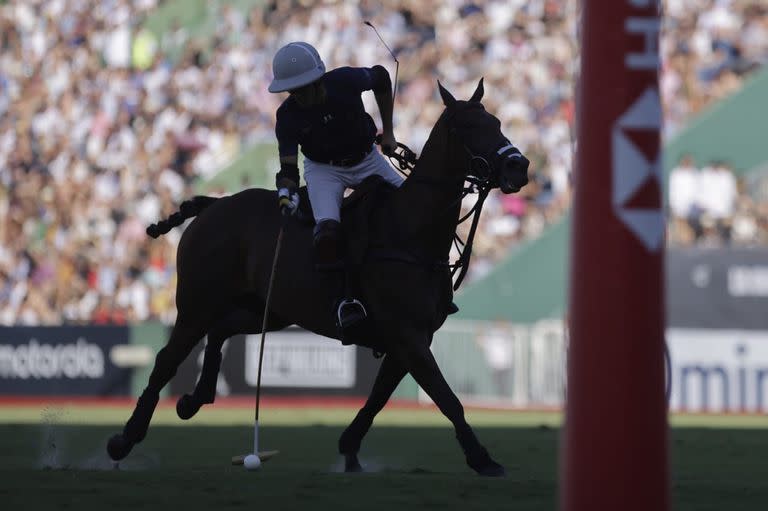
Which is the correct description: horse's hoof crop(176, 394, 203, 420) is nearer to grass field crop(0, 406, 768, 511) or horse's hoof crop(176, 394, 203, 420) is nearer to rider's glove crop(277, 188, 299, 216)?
grass field crop(0, 406, 768, 511)

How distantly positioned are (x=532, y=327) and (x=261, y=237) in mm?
12315

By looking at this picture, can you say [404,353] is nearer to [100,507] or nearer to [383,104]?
[383,104]

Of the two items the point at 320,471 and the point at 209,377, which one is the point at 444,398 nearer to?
the point at 320,471

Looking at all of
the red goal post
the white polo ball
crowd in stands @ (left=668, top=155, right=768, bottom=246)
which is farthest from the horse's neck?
crowd in stands @ (left=668, top=155, right=768, bottom=246)

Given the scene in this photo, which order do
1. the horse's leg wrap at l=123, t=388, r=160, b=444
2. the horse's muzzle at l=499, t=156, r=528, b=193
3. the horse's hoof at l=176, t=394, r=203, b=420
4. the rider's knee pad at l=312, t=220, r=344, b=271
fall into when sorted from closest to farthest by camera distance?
1. the horse's muzzle at l=499, t=156, r=528, b=193
2. the rider's knee pad at l=312, t=220, r=344, b=271
3. the horse's leg wrap at l=123, t=388, r=160, b=444
4. the horse's hoof at l=176, t=394, r=203, b=420

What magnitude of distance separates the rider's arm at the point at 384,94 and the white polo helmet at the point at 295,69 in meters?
0.75

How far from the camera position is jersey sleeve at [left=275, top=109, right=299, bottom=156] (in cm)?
1030

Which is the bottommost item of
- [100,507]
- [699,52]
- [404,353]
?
[100,507]

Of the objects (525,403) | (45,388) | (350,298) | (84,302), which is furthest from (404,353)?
(84,302)

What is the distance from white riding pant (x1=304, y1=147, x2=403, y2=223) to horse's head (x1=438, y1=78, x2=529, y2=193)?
1009 mm

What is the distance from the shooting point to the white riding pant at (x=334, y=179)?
10.2 metres

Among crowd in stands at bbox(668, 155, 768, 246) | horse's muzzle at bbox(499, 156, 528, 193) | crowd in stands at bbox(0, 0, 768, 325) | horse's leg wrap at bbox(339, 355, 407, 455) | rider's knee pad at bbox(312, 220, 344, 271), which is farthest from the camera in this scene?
crowd in stands at bbox(0, 0, 768, 325)

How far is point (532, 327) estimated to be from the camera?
74.8ft

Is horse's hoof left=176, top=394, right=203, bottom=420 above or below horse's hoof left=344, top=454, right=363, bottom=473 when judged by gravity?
above
